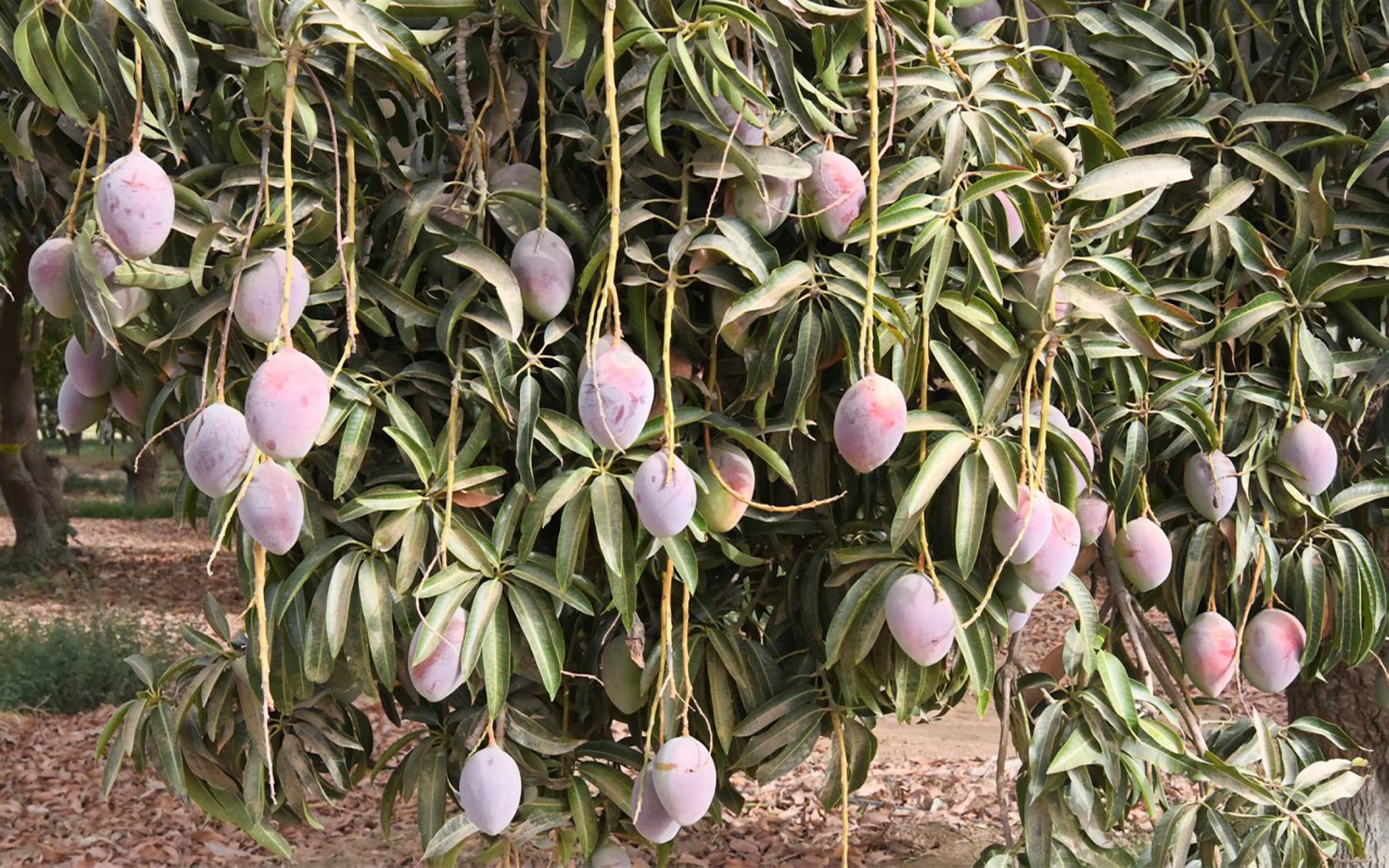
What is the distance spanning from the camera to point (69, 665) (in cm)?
475

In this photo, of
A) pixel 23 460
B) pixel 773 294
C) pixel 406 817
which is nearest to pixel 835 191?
pixel 773 294

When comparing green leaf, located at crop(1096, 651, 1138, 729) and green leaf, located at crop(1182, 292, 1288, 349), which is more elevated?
green leaf, located at crop(1182, 292, 1288, 349)

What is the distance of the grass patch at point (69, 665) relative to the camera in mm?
4605

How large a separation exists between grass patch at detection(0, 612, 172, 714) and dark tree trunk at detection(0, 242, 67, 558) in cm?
188

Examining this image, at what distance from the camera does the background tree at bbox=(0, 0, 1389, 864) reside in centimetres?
108

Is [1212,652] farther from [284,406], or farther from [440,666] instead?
[284,406]

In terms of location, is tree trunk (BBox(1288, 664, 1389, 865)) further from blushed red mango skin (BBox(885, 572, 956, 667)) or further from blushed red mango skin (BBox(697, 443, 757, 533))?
blushed red mango skin (BBox(697, 443, 757, 533))

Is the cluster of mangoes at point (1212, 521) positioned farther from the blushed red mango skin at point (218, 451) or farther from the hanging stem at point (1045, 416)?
the blushed red mango skin at point (218, 451)

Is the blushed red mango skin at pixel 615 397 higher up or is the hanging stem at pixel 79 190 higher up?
the hanging stem at pixel 79 190

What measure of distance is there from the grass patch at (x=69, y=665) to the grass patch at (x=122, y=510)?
5986 millimetres

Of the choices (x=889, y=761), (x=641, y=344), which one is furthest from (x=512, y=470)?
(x=889, y=761)

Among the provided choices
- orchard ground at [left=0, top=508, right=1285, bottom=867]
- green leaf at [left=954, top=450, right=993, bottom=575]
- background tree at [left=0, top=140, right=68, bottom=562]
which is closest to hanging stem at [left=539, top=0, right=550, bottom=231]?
green leaf at [left=954, top=450, right=993, bottom=575]

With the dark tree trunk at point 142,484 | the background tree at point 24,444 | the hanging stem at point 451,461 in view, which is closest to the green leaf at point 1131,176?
the hanging stem at point 451,461

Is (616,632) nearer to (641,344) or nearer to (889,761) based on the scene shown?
(641,344)
